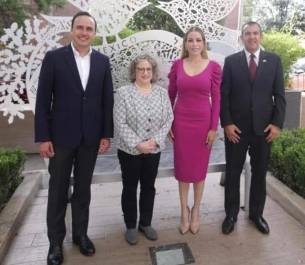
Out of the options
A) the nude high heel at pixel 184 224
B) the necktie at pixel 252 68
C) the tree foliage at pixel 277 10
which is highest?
the tree foliage at pixel 277 10

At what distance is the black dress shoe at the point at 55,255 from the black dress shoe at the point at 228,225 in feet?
4.63

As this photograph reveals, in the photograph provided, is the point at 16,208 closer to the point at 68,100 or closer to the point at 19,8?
the point at 68,100

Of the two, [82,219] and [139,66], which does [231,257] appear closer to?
[82,219]

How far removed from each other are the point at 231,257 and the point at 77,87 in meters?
1.76

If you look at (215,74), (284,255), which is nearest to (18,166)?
(215,74)

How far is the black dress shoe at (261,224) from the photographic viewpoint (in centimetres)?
315

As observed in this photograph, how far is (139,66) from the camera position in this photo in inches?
107

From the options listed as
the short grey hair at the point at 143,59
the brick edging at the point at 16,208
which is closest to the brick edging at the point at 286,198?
the short grey hair at the point at 143,59

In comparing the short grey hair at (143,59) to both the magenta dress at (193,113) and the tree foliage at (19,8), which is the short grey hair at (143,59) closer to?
the magenta dress at (193,113)

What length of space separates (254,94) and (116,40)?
134cm

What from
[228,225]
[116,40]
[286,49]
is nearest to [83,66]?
[116,40]

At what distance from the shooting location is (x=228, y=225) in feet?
10.4

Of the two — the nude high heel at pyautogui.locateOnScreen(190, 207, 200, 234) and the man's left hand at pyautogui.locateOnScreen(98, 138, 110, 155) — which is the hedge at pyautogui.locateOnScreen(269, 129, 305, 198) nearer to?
the nude high heel at pyautogui.locateOnScreen(190, 207, 200, 234)

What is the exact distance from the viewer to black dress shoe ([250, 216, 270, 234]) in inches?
124
